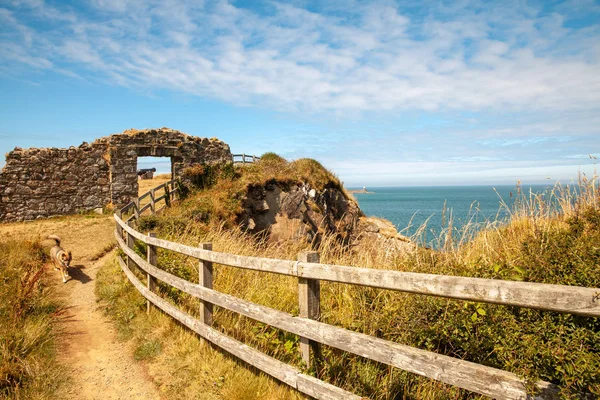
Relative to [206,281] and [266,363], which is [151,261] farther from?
[266,363]

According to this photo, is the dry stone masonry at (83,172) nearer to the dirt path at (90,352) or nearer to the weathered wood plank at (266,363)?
the dirt path at (90,352)

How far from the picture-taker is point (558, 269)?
10.3ft

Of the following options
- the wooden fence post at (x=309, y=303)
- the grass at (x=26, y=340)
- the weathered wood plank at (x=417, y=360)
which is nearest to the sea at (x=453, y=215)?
the wooden fence post at (x=309, y=303)

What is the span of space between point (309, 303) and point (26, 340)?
4243mm

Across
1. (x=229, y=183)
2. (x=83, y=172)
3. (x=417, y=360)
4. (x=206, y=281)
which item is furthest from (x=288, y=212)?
(x=417, y=360)

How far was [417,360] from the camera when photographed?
8.60 ft

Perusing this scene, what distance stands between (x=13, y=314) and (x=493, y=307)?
6.57 m

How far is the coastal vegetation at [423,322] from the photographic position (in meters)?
2.52

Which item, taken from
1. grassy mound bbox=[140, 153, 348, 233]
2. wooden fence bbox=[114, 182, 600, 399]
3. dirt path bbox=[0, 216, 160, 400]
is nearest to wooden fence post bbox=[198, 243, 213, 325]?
wooden fence bbox=[114, 182, 600, 399]

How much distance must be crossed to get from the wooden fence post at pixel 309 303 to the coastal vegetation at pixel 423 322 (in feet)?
0.61

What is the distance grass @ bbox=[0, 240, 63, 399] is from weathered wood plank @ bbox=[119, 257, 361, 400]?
5.36ft

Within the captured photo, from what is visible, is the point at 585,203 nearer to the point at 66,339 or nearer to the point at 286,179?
the point at 66,339

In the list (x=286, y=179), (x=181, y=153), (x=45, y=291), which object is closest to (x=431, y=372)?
(x=45, y=291)

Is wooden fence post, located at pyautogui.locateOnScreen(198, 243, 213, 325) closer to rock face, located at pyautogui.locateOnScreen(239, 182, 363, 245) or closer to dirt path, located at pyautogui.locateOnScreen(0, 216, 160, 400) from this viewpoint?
dirt path, located at pyautogui.locateOnScreen(0, 216, 160, 400)
